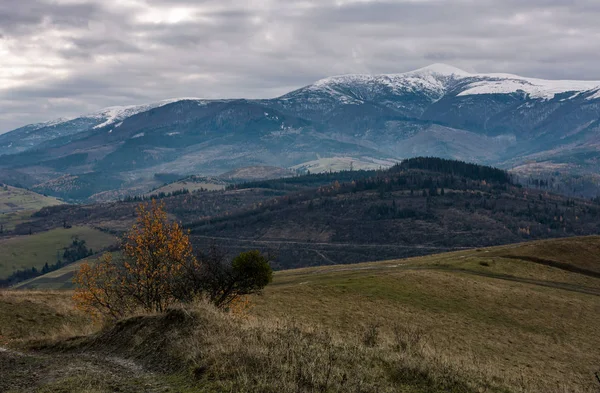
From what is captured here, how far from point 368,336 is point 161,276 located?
16.0 m

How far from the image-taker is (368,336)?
32375mm

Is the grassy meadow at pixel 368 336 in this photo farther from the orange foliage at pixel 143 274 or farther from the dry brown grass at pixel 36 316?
the orange foliage at pixel 143 274

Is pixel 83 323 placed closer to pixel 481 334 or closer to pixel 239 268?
pixel 239 268

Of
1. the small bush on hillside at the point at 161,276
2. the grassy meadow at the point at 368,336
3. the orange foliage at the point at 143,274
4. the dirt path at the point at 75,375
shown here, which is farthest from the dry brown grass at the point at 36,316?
the dirt path at the point at 75,375

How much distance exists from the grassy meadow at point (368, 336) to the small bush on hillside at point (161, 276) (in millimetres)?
3500

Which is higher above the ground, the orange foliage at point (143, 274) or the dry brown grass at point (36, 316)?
the orange foliage at point (143, 274)

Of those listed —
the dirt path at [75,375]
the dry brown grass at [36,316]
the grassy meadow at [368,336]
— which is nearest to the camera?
the dirt path at [75,375]

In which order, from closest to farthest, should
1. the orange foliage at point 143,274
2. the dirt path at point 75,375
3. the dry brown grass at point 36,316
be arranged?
the dirt path at point 75,375, the orange foliage at point 143,274, the dry brown grass at point 36,316

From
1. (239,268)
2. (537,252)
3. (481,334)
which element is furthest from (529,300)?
(239,268)

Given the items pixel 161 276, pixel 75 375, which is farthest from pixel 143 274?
pixel 75 375

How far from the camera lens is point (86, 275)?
4419 cm

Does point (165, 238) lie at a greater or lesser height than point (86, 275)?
greater

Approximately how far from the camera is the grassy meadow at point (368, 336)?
68.6 ft

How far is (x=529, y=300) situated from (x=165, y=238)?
43.8 metres
